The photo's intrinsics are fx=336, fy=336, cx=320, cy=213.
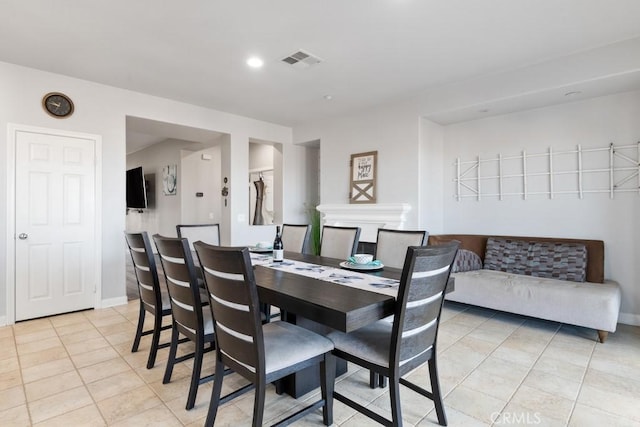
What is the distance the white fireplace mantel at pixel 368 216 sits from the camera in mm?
4344

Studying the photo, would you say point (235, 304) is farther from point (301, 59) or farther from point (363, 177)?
point (363, 177)

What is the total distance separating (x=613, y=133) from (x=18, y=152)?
6.11 metres

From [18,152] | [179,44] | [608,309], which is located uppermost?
[179,44]

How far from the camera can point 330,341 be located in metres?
1.74

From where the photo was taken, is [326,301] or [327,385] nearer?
[326,301]

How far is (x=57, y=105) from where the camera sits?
11.9 ft

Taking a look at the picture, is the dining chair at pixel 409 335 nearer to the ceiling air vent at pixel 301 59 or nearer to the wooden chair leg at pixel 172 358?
the wooden chair leg at pixel 172 358

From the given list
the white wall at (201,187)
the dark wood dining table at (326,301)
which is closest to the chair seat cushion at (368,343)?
the dark wood dining table at (326,301)

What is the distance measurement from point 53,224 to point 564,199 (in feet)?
18.5

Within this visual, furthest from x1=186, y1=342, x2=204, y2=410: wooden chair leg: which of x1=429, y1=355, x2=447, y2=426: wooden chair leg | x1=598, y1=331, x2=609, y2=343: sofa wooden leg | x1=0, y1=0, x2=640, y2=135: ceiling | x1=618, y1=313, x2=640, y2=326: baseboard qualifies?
x1=618, y1=313, x2=640, y2=326: baseboard

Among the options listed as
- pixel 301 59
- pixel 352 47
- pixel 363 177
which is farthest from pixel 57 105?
pixel 363 177

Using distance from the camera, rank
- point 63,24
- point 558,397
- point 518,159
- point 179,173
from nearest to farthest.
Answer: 1. point 558,397
2. point 63,24
3. point 518,159
4. point 179,173

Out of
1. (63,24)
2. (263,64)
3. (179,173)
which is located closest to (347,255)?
(263,64)

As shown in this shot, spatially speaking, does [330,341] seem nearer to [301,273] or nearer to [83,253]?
[301,273]
